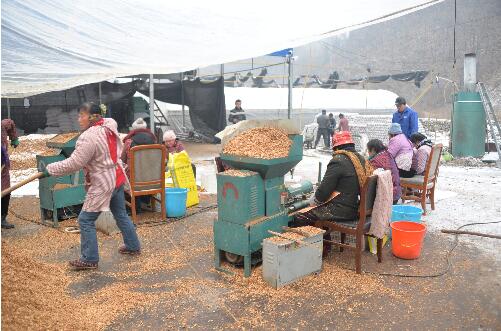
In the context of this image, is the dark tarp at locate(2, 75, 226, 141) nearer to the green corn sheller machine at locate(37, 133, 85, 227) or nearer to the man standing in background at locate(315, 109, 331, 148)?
the man standing in background at locate(315, 109, 331, 148)

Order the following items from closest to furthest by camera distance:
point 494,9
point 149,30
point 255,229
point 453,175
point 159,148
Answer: point 255,229 < point 149,30 < point 159,148 < point 453,175 < point 494,9

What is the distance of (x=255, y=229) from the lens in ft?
14.2

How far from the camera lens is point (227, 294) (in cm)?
403

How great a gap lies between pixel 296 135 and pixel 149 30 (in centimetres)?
203

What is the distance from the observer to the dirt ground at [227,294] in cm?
347

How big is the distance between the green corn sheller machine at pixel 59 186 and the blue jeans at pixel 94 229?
162 cm

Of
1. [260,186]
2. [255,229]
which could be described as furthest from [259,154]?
[255,229]

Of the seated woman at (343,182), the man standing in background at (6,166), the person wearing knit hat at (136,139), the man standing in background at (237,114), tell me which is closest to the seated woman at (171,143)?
the person wearing knit hat at (136,139)

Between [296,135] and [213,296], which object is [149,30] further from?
[213,296]

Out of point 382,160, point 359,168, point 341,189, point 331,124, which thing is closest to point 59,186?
point 341,189

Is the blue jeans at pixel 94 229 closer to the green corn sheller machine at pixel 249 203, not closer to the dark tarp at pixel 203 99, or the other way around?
the green corn sheller machine at pixel 249 203

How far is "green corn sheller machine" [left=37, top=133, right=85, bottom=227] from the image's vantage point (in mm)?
6031

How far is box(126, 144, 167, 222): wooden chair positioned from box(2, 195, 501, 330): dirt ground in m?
1.02

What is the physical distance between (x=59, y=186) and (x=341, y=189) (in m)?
3.94
